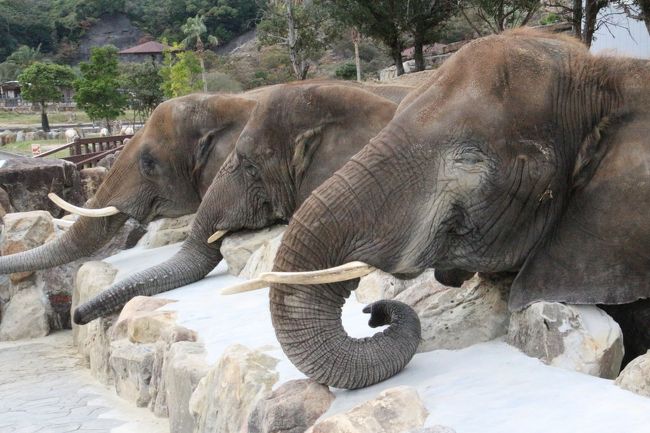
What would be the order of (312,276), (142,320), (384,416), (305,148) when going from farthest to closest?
1. (305,148)
2. (142,320)
3. (312,276)
4. (384,416)

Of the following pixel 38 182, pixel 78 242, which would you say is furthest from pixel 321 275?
pixel 38 182

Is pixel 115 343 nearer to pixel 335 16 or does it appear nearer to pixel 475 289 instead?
pixel 475 289

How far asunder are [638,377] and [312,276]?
3.81 feet

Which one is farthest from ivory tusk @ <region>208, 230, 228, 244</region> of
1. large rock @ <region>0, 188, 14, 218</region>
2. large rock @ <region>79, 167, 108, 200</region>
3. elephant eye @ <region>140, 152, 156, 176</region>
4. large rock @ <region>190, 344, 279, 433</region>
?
large rock @ <region>79, 167, 108, 200</region>

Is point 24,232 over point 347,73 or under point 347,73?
over

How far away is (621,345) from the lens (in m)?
3.57

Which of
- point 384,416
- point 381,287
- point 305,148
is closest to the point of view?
point 384,416

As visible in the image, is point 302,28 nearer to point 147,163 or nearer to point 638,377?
point 147,163

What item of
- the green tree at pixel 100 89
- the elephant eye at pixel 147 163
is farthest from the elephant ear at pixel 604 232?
the green tree at pixel 100 89

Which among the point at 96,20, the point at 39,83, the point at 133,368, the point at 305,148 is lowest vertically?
the point at 133,368

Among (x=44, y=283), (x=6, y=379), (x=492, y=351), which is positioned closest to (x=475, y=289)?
(x=492, y=351)

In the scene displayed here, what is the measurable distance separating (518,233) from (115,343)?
152 inches

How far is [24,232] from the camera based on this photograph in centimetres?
1039

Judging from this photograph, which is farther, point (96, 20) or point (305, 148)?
point (96, 20)
